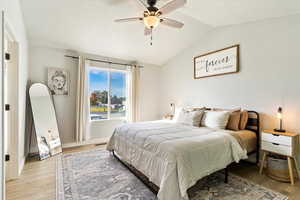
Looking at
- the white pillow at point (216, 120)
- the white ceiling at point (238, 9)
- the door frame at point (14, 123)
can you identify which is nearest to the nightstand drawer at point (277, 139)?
the white pillow at point (216, 120)

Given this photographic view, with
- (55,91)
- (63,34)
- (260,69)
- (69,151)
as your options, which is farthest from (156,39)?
(69,151)

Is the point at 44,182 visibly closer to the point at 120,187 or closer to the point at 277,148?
the point at 120,187

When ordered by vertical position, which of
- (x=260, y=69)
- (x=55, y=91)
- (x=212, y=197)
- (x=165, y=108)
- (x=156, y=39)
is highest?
(x=156, y=39)

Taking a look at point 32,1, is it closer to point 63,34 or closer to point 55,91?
point 63,34

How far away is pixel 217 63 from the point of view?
3.62 meters

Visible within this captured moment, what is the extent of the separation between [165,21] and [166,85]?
2.92 m

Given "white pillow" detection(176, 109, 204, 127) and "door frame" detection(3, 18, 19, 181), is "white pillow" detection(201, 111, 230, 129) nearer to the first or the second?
"white pillow" detection(176, 109, 204, 127)

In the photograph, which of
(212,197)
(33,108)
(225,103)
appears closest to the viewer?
(212,197)

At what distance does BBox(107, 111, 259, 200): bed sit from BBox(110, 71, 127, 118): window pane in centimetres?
206

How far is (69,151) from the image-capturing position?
3.59 metres

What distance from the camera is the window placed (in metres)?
4.33

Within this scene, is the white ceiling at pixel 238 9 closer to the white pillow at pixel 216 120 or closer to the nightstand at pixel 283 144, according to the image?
the white pillow at pixel 216 120

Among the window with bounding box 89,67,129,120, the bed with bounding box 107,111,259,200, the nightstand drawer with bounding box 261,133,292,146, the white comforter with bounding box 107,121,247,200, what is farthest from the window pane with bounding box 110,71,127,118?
the nightstand drawer with bounding box 261,133,292,146

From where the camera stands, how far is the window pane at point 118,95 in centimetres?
465
